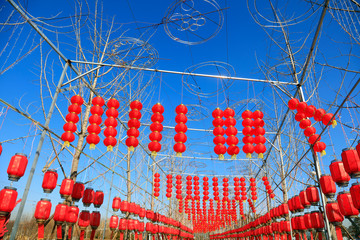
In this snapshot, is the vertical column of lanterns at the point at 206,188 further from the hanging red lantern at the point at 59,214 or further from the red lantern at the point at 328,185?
the hanging red lantern at the point at 59,214

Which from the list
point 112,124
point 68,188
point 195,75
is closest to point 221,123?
point 195,75

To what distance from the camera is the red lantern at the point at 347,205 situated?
5.70m

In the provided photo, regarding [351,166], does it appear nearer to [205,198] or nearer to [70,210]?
[70,210]

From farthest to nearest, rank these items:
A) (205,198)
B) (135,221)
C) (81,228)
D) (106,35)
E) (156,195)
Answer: (205,198)
(156,195)
(135,221)
(106,35)
(81,228)

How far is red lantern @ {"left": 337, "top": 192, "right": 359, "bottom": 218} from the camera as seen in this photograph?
570cm

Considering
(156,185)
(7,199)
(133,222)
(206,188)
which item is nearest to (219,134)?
(7,199)

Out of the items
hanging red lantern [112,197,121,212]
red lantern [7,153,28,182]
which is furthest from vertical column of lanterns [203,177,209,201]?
red lantern [7,153,28,182]

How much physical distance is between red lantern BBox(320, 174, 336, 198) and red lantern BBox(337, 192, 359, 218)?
0.58 m

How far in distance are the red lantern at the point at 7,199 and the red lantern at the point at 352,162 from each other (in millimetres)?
7503

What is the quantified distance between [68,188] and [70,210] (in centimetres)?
65

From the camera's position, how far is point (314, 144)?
7.03 metres

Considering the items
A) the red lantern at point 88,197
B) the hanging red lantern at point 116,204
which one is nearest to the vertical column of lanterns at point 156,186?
the hanging red lantern at point 116,204

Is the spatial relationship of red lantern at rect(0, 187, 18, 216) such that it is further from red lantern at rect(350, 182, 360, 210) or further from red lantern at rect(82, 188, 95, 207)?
red lantern at rect(350, 182, 360, 210)

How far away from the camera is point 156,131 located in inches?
281
